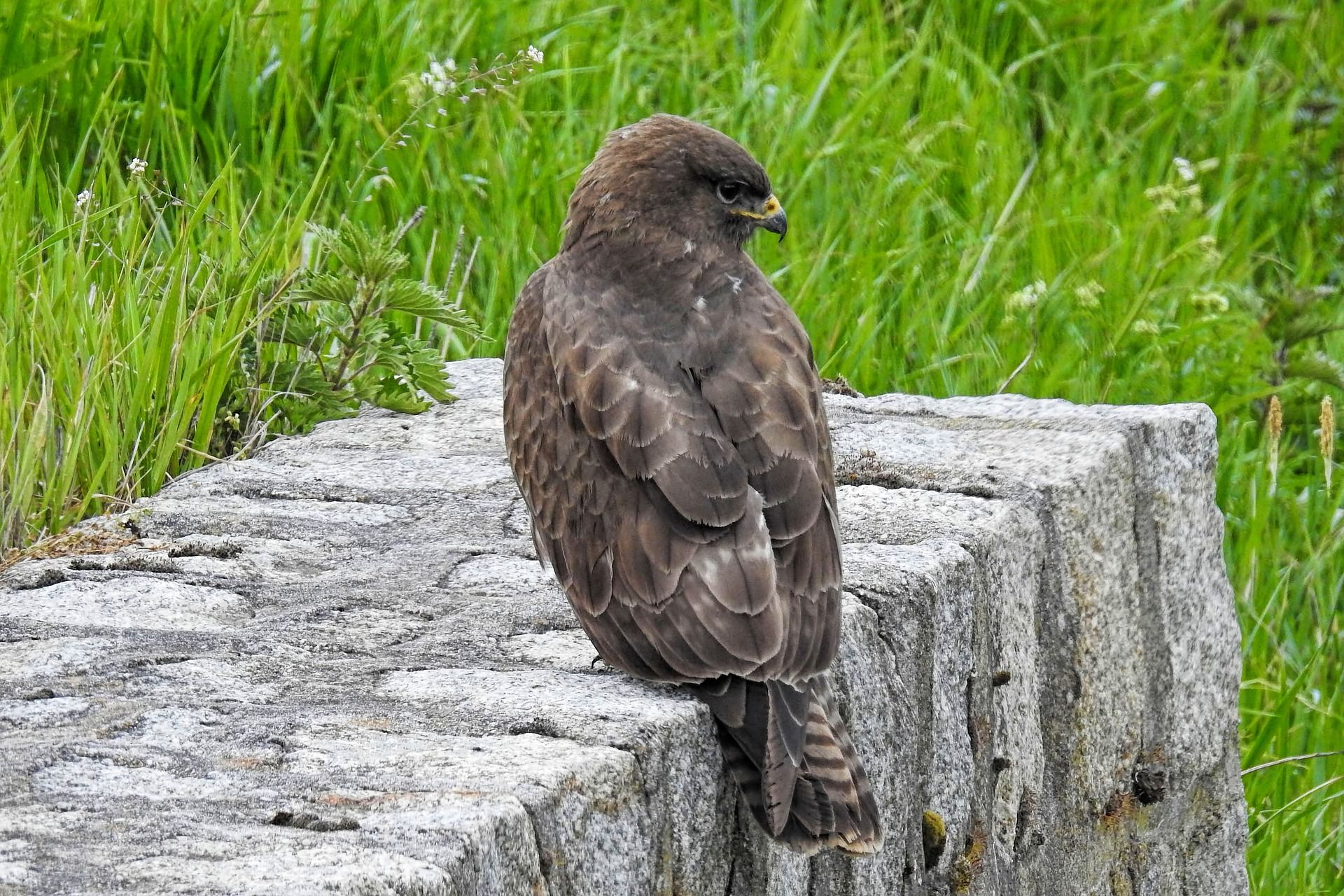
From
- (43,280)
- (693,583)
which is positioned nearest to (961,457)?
(693,583)

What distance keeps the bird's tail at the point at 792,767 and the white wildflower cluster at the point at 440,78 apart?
2.37 meters

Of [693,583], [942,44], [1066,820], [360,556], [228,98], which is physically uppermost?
[942,44]

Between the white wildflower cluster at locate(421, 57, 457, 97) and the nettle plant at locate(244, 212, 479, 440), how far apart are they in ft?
1.87

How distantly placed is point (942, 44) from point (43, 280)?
450 cm

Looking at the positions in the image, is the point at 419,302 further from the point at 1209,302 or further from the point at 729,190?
the point at 1209,302

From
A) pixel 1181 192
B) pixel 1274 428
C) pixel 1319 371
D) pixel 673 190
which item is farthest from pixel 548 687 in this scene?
pixel 1181 192

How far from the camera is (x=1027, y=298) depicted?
563cm

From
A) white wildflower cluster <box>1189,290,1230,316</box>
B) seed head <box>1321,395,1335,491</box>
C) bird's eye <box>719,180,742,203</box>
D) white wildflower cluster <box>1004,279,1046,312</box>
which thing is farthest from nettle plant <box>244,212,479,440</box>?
white wildflower cluster <box>1189,290,1230,316</box>

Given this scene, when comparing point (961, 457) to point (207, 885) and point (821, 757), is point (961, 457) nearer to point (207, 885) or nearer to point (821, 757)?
point (821, 757)

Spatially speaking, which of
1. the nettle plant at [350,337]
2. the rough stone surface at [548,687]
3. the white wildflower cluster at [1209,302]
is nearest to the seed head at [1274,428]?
the rough stone surface at [548,687]

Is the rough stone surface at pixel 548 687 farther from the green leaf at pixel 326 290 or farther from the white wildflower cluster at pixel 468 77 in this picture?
the white wildflower cluster at pixel 468 77

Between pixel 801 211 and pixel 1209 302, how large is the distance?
1352 mm

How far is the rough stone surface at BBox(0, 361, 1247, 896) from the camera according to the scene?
2.34 meters

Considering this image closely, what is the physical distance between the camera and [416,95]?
5.47 meters
